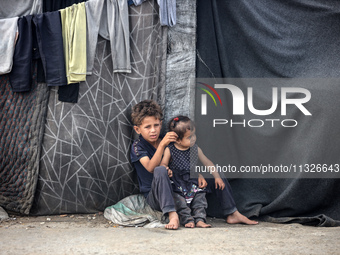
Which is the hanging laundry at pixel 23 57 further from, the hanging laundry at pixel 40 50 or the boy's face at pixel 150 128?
the boy's face at pixel 150 128

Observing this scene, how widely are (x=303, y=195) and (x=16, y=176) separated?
251 centimetres

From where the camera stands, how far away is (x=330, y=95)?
3906 millimetres

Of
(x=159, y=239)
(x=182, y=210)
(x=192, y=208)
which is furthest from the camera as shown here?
(x=192, y=208)

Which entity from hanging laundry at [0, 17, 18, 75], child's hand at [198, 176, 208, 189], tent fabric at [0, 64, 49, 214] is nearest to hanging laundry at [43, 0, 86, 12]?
hanging laundry at [0, 17, 18, 75]

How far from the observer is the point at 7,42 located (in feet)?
12.8

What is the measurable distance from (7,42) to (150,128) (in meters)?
1.42

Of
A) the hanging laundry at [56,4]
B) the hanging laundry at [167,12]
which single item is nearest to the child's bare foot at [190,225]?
the hanging laundry at [167,12]

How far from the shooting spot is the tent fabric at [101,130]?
4.03 m

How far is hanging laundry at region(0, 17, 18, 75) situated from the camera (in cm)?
387

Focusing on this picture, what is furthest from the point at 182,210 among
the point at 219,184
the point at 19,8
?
the point at 19,8

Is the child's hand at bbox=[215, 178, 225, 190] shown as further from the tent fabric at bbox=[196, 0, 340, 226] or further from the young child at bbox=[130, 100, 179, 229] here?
the young child at bbox=[130, 100, 179, 229]

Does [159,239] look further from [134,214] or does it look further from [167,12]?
[167,12]

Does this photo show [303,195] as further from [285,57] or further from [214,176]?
[285,57]

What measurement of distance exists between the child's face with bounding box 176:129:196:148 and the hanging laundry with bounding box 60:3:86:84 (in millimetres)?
1013
